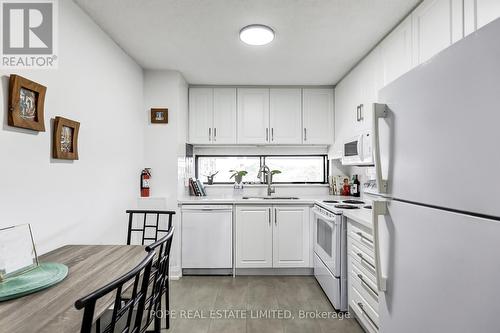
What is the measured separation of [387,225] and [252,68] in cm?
243

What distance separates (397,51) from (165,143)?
2502mm

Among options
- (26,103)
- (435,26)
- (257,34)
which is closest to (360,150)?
(435,26)

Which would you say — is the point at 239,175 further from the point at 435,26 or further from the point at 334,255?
the point at 435,26

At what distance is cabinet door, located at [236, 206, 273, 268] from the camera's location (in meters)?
3.12

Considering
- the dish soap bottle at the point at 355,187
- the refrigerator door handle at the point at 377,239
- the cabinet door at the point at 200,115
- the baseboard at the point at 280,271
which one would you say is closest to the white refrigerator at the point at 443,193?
the refrigerator door handle at the point at 377,239

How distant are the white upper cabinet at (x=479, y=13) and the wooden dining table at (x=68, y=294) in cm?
213

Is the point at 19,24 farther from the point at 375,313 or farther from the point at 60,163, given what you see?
the point at 375,313

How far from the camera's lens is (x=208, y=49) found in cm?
256

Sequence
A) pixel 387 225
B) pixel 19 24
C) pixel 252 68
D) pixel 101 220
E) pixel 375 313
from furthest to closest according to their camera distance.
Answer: pixel 252 68, pixel 101 220, pixel 375 313, pixel 19 24, pixel 387 225

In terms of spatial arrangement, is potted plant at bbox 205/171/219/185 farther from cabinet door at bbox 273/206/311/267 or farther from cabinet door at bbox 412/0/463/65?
cabinet door at bbox 412/0/463/65

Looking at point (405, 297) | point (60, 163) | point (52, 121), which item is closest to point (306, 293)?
point (405, 297)

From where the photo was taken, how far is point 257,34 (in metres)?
2.18

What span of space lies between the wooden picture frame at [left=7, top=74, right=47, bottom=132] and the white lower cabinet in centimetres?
212

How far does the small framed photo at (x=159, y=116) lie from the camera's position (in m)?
3.08
